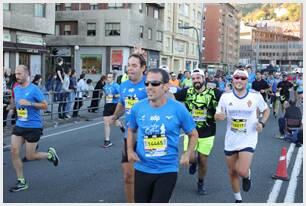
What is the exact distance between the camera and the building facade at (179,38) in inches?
2406

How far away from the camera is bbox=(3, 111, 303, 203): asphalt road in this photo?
249 inches

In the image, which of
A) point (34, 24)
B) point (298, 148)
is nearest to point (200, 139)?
point (298, 148)

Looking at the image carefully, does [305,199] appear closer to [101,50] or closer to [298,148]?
[298,148]

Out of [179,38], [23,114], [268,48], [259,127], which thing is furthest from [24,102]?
[268,48]

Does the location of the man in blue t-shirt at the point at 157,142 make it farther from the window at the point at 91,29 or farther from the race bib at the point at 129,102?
the window at the point at 91,29

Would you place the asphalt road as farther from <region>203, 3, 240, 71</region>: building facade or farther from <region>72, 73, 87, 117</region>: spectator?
<region>203, 3, 240, 71</region>: building facade

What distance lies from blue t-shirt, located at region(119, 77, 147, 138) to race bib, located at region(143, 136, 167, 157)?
148cm

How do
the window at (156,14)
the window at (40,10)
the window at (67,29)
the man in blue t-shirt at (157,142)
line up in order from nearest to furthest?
the man in blue t-shirt at (157,142) < the window at (40,10) < the window at (67,29) < the window at (156,14)

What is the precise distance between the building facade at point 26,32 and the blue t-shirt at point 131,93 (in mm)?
25701

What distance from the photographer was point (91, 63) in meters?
50.9

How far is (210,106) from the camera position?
6.79m

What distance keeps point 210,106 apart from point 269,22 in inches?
7545

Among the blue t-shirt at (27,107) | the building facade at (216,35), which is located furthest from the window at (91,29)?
the building facade at (216,35)

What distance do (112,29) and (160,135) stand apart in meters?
45.9
